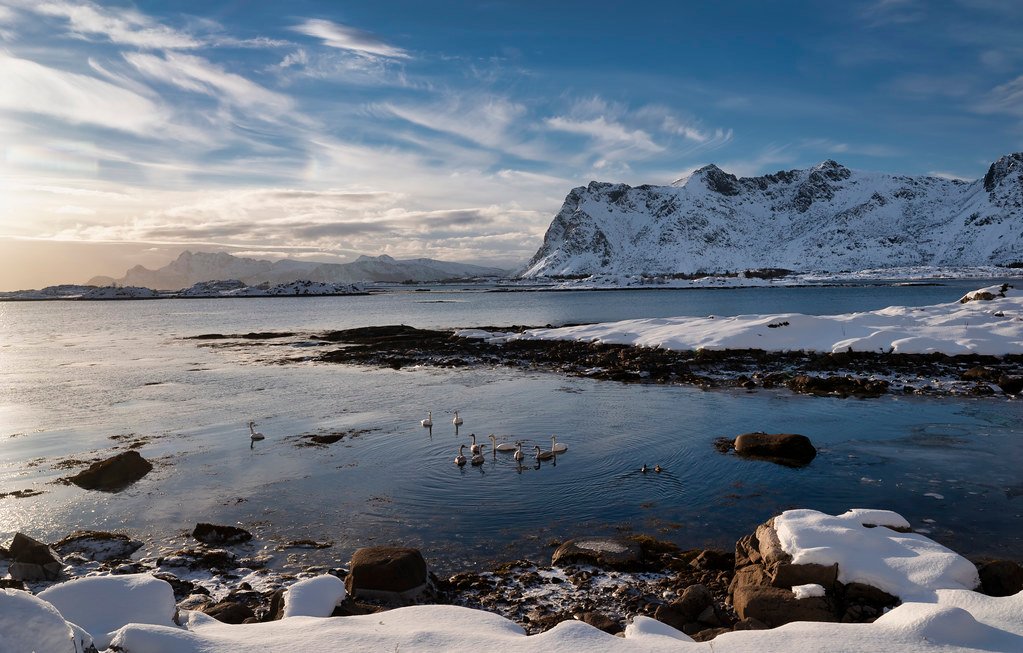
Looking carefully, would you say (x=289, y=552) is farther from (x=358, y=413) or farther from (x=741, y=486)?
(x=358, y=413)

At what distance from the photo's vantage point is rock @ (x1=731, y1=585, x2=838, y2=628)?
7.29m

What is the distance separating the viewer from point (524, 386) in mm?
27000

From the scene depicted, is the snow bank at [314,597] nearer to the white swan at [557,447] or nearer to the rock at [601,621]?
the rock at [601,621]

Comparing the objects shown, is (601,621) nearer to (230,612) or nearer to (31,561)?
(230,612)

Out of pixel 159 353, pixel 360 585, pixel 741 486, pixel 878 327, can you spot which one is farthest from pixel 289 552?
pixel 159 353

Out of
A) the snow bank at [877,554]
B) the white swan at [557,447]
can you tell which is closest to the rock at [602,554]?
the snow bank at [877,554]

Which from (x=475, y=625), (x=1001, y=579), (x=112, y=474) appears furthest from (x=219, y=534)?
(x=1001, y=579)

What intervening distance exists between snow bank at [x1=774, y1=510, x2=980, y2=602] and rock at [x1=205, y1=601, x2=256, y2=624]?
7.55 metres

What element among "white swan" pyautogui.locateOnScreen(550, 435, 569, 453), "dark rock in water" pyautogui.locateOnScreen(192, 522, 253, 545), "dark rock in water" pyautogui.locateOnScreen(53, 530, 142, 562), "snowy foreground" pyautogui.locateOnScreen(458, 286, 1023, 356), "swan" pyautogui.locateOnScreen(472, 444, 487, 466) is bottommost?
"dark rock in water" pyautogui.locateOnScreen(53, 530, 142, 562)

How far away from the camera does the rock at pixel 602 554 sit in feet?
31.1

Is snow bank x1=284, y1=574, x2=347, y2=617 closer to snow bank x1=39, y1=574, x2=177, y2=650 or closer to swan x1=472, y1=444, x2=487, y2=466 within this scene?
snow bank x1=39, y1=574, x2=177, y2=650

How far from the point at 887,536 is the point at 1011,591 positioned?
146 centimetres

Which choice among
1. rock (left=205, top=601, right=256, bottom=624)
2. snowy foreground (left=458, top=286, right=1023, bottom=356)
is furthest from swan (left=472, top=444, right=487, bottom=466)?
snowy foreground (left=458, top=286, right=1023, bottom=356)

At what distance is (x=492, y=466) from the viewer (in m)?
15.1
